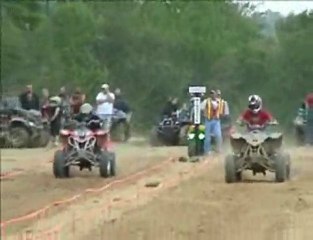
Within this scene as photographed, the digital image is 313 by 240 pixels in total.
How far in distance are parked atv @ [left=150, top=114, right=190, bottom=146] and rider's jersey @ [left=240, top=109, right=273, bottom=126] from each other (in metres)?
7.39

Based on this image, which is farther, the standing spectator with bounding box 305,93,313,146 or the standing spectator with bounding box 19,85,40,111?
the standing spectator with bounding box 305,93,313,146

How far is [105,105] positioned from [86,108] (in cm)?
445

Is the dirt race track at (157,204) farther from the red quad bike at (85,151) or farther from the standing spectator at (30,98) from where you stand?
the standing spectator at (30,98)

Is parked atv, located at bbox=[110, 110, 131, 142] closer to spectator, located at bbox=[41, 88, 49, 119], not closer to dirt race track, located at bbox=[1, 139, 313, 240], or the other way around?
dirt race track, located at bbox=[1, 139, 313, 240]

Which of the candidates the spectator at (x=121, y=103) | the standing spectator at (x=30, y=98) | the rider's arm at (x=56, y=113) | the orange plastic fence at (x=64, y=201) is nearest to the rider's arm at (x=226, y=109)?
the orange plastic fence at (x=64, y=201)

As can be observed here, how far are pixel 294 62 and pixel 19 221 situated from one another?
338 inches

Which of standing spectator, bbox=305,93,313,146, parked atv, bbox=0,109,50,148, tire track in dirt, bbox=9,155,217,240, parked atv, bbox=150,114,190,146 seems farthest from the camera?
parked atv, bbox=150,114,190,146

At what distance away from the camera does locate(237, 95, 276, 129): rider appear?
1588cm

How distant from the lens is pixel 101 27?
9.82 meters

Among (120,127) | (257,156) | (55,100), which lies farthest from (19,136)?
(120,127)

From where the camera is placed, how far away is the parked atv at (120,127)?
64.4 feet

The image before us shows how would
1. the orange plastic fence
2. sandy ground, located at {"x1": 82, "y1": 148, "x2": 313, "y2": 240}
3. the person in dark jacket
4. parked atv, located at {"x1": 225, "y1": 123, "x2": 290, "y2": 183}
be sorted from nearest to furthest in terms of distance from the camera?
the orange plastic fence, sandy ground, located at {"x1": 82, "y1": 148, "x2": 313, "y2": 240}, parked atv, located at {"x1": 225, "y1": 123, "x2": 290, "y2": 183}, the person in dark jacket

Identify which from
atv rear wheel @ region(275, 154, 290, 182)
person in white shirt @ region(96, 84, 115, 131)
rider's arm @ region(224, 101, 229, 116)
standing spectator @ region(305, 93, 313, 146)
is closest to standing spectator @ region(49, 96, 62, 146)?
person in white shirt @ region(96, 84, 115, 131)

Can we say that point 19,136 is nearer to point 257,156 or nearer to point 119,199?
point 119,199
